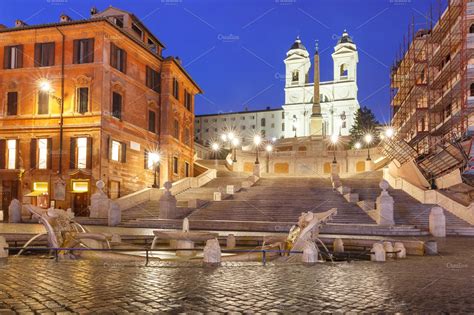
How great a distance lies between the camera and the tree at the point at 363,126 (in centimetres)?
7301

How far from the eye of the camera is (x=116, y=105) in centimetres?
3391

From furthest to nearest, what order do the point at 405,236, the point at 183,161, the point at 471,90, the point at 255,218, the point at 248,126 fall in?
the point at 248,126
the point at 183,161
the point at 471,90
the point at 255,218
the point at 405,236

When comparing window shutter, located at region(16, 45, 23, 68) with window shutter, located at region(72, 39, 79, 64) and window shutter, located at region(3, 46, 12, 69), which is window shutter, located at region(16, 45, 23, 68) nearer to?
window shutter, located at region(3, 46, 12, 69)

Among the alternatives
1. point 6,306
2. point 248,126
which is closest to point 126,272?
point 6,306

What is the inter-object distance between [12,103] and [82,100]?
573cm

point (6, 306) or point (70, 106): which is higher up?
point (70, 106)

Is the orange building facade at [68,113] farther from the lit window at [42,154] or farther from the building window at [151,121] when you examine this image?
the building window at [151,121]

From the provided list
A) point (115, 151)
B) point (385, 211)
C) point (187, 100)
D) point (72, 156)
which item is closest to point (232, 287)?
point (385, 211)

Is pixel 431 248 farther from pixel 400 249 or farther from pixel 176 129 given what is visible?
pixel 176 129

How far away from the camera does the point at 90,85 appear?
32250 millimetres

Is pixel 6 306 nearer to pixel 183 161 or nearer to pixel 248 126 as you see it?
pixel 183 161

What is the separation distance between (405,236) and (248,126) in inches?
3875

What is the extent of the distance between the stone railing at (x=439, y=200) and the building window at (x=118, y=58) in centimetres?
2176

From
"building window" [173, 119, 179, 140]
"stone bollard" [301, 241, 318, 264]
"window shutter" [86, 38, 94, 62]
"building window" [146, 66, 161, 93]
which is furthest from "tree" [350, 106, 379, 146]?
"stone bollard" [301, 241, 318, 264]
